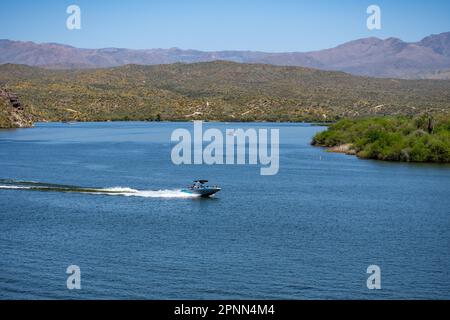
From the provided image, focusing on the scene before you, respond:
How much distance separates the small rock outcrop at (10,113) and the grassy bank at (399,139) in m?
82.8

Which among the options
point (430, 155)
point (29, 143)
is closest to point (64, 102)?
point (29, 143)

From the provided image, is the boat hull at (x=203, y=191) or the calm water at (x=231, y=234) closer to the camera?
the calm water at (x=231, y=234)

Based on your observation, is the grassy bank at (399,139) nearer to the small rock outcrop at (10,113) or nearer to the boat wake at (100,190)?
the boat wake at (100,190)

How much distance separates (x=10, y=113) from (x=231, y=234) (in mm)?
131535

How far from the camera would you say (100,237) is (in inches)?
1582

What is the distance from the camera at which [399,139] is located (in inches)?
3346

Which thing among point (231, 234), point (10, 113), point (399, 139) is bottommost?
point (231, 234)

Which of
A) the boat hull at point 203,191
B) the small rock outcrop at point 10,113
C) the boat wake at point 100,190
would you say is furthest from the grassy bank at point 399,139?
the small rock outcrop at point 10,113

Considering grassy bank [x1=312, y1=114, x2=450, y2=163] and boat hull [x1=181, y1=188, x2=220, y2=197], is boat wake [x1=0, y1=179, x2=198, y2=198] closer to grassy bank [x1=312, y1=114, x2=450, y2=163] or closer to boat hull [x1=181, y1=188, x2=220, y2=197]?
boat hull [x1=181, y1=188, x2=220, y2=197]

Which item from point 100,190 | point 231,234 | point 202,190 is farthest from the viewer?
point 100,190

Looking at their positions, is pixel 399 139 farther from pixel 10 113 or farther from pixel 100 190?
pixel 10 113

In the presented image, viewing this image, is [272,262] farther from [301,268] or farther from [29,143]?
[29,143]

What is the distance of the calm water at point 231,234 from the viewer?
3114cm

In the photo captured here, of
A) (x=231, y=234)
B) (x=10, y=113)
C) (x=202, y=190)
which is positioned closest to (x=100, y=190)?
(x=202, y=190)
